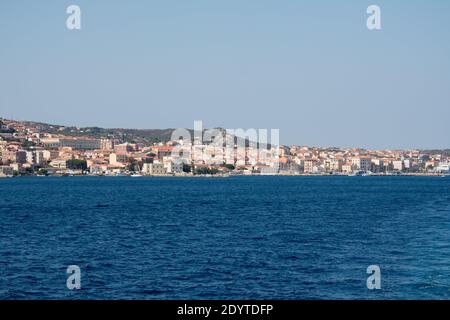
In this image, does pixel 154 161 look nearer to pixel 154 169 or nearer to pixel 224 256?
pixel 154 169

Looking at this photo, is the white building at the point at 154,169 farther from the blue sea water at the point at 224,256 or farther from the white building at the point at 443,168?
the blue sea water at the point at 224,256

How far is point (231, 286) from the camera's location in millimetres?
15445

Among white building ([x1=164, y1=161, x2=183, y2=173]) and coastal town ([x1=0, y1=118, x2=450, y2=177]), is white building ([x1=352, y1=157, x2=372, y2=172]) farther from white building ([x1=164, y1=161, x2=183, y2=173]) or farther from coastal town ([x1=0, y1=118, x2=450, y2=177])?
white building ([x1=164, y1=161, x2=183, y2=173])

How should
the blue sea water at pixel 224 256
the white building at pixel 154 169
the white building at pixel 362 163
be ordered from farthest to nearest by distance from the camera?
the white building at pixel 362 163
the white building at pixel 154 169
the blue sea water at pixel 224 256

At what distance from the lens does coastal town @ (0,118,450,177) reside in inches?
5984

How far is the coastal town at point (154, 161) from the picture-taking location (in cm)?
15200

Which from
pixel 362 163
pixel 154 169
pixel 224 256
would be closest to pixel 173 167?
pixel 154 169

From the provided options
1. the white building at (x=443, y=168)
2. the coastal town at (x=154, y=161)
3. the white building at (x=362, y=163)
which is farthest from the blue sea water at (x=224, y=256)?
the white building at (x=443, y=168)

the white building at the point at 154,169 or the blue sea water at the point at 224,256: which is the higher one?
the white building at the point at 154,169

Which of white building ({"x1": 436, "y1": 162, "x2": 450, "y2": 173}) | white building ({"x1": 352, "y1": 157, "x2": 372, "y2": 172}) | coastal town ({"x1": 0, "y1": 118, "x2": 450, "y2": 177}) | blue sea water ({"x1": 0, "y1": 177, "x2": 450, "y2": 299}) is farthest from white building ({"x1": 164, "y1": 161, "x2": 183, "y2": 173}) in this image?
blue sea water ({"x1": 0, "y1": 177, "x2": 450, "y2": 299})
